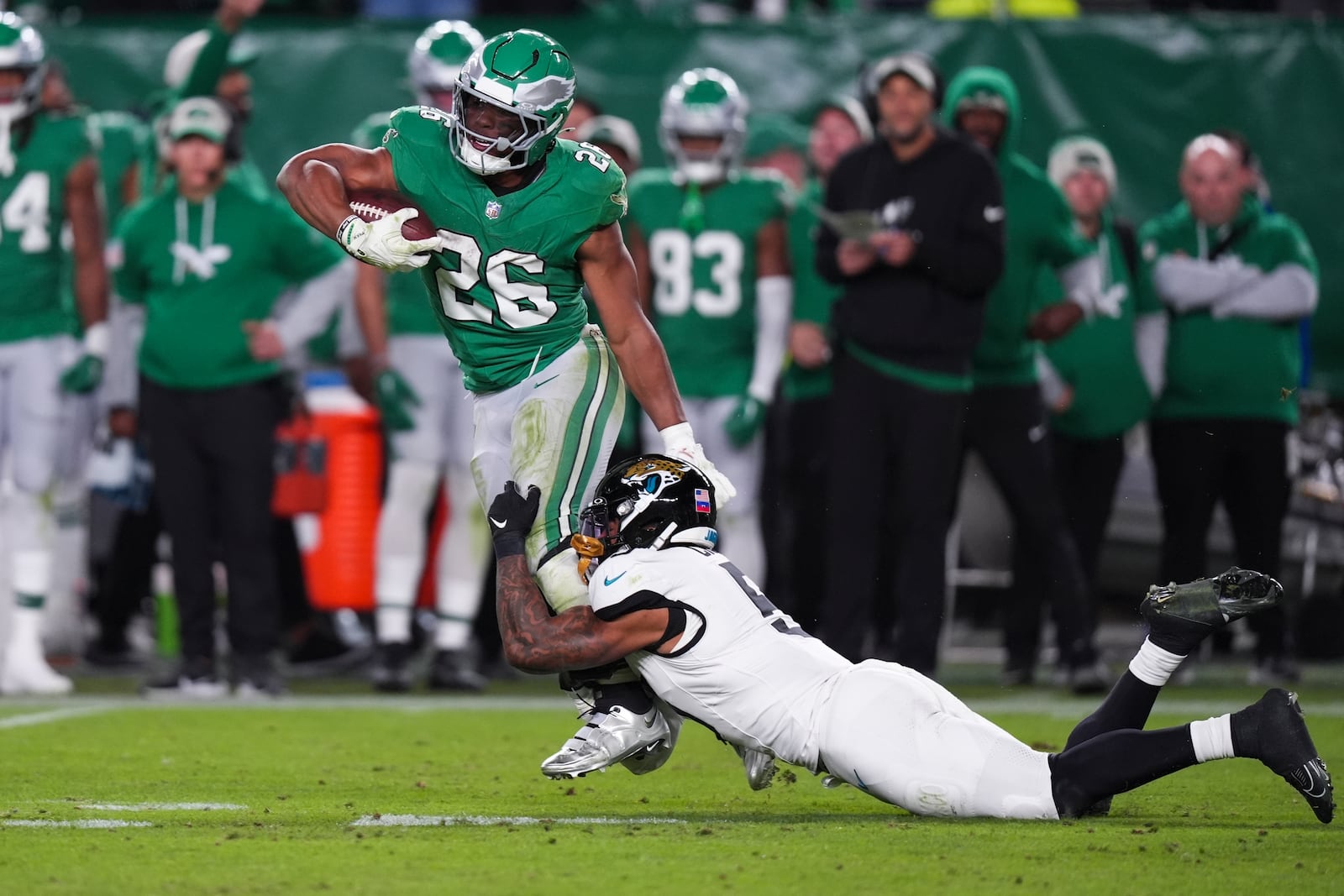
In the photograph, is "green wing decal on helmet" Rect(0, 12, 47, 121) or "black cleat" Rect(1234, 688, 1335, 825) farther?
"green wing decal on helmet" Rect(0, 12, 47, 121)

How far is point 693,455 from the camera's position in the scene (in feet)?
17.1

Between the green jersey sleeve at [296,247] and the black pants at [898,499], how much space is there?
80.1 inches

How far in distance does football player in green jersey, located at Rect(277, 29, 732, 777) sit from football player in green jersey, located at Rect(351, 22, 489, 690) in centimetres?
263

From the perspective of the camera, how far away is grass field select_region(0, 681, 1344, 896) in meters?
3.95

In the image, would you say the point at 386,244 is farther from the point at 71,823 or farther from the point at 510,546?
the point at 71,823

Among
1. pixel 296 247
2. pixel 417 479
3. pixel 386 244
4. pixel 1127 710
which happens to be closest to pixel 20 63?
pixel 296 247

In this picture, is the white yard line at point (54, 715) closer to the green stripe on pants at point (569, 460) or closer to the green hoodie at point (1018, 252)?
the green stripe on pants at point (569, 460)

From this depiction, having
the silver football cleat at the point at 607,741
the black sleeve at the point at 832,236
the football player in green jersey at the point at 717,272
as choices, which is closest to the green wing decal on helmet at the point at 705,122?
the football player in green jersey at the point at 717,272

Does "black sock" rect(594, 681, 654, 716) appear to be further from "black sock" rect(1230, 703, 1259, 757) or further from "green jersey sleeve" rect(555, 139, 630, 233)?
"black sock" rect(1230, 703, 1259, 757)

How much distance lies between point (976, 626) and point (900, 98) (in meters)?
3.94

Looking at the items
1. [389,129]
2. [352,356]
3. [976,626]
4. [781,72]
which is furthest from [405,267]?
[976,626]

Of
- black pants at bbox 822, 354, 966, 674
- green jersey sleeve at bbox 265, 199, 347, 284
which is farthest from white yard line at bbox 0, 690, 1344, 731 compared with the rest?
green jersey sleeve at bbox 265, 199, 347, 284

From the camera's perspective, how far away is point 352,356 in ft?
29.9

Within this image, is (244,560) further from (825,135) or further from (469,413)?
(825,135)
